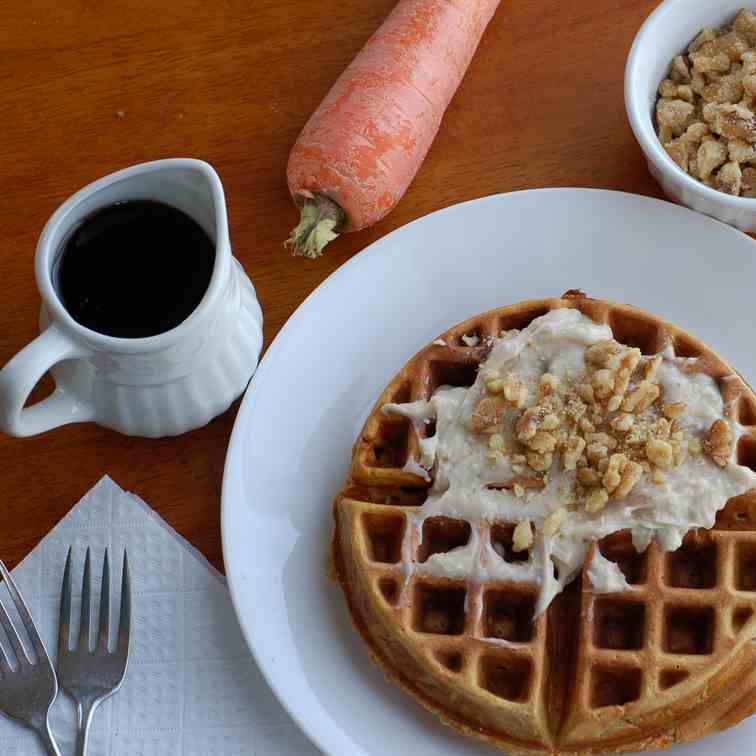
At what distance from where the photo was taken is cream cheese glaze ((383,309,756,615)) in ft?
4.55

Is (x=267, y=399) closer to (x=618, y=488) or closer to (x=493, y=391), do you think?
(x=493, y=391)

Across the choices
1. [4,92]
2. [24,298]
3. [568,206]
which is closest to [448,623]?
[568,206]

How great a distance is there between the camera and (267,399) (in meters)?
1.62

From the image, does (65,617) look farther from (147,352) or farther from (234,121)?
(234,121)

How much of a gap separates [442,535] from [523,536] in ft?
0.40

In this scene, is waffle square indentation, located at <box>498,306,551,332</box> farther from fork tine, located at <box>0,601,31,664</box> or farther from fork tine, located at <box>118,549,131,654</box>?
fork tine, located at <box>0,601,31,664</box>

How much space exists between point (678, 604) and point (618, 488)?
6.3 inches

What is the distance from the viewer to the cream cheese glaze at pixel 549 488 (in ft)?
4.55

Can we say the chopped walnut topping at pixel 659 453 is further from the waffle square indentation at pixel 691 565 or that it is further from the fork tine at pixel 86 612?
the fork tine at pixel 86 612

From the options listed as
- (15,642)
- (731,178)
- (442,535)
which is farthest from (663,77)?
(15,642)

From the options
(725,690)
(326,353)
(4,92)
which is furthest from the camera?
(4,92)

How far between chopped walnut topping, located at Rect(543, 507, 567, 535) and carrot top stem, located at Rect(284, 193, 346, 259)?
57 centimetres

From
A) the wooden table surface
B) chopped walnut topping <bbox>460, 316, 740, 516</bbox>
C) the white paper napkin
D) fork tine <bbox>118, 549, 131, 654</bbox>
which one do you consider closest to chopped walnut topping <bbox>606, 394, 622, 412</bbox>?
chopped walnut topping <bbox>460, 316, 740, 516</bbox>

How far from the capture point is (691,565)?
144 centimetres
